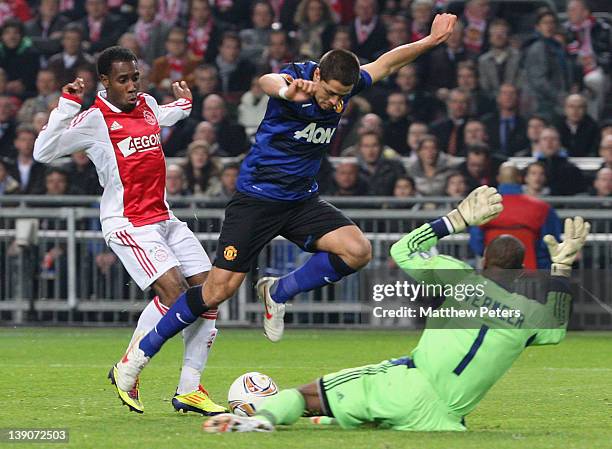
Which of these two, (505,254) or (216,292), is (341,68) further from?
(505,254)

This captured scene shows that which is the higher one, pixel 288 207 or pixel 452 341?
pixel 288 207

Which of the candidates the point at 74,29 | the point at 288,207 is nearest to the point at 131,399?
the point at 288,207

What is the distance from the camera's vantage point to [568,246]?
25.8 feet

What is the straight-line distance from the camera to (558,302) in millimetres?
7957

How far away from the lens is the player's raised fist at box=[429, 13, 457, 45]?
10.0 metres

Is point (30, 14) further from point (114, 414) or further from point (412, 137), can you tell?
point (114, 414)

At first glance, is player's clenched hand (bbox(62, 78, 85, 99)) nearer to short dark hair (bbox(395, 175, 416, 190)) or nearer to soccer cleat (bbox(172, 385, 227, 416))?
soccer cleat (bbox(172, 385, 227, 416))

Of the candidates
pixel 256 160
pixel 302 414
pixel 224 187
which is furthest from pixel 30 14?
pixel 302 414

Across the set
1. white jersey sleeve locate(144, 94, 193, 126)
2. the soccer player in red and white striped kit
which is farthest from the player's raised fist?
the soccer player in red and white striped kit

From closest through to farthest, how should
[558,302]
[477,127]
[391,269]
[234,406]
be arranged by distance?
[558,302]
[234,406]
[391,269]
[477,127]

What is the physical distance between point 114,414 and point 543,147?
30.7 ft

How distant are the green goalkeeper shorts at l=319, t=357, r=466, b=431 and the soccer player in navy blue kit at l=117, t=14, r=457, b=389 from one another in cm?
154

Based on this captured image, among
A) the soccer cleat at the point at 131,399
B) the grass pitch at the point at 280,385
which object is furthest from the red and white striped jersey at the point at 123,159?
the grass pitch at the point at 280,385

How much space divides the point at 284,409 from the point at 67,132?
2910 mm
